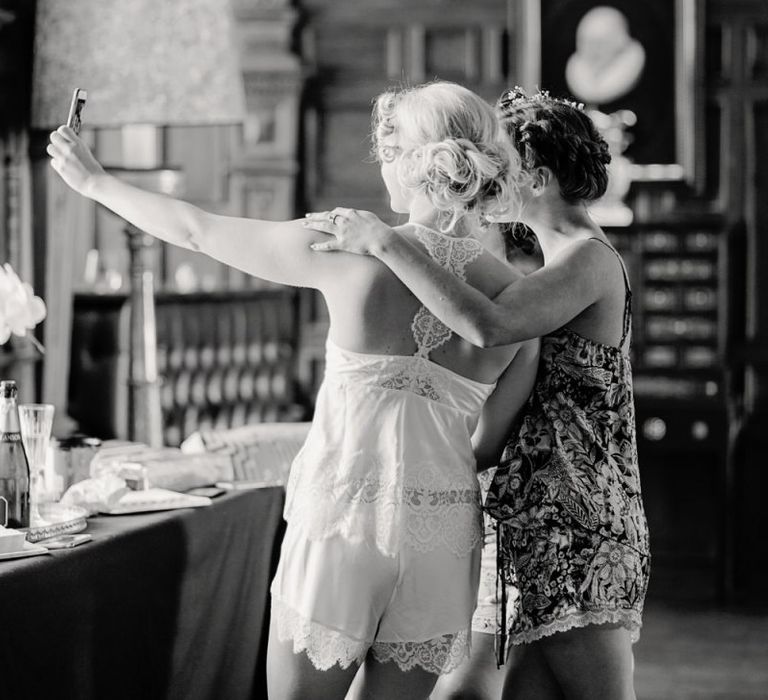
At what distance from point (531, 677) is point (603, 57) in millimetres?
4578

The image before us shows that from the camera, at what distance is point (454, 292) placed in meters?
1.83

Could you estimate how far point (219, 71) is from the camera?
3.04m

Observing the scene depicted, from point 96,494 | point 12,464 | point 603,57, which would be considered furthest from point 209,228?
point 603,57

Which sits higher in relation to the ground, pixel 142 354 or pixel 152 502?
pixel 142 354

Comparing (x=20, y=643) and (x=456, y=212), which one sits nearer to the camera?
(x=20, y=643)

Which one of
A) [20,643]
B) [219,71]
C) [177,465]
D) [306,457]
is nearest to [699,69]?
[219,71]

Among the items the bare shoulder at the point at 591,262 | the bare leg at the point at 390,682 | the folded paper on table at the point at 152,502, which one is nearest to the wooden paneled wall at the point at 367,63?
the folded paper on table at the point at 152,502

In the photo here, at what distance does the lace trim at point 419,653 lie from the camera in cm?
184

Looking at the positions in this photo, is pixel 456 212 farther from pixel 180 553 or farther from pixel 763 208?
pixel 763 208

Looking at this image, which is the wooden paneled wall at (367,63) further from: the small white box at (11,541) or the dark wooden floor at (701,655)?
the small white box at (11,541)

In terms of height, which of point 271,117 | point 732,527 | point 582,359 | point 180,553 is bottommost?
point 732,527

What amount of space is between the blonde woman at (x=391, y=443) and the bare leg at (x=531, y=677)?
186mm

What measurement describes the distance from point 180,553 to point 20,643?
23.4 inches

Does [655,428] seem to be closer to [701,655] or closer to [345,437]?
[701,655]
